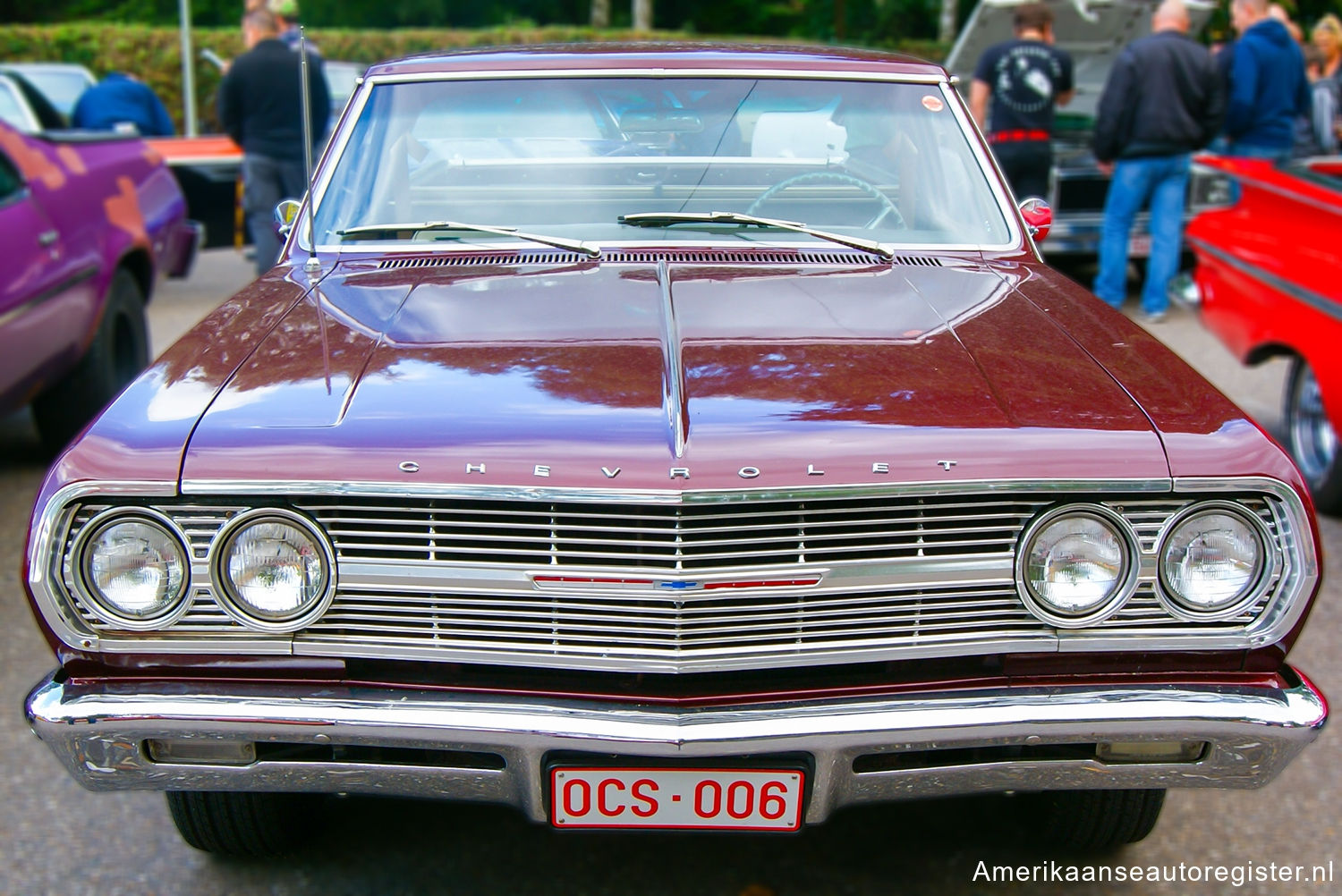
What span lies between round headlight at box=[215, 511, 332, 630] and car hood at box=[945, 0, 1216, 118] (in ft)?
27.8

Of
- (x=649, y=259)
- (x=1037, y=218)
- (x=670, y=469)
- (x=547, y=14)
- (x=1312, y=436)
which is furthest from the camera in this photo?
(x=547, y=14)

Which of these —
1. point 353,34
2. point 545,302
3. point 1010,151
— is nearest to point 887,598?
point 545,302

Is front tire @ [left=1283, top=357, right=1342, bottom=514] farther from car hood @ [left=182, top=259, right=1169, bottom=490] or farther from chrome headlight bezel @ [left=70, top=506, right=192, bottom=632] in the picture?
chrome headlight bezel @ [left=70, top=506, right=192, bottom=632]

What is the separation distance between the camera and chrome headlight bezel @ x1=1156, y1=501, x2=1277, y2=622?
88.0 inches

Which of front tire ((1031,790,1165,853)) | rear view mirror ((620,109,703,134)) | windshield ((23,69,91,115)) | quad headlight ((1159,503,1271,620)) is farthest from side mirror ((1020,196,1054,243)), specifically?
windshield ((23,69,91,115))

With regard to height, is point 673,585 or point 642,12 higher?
point 673,585

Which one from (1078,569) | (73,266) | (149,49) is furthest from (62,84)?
(149,49)

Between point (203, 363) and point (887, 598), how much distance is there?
1386 mm

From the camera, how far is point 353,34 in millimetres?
24688

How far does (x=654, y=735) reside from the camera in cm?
212

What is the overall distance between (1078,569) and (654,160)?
1.62 meters

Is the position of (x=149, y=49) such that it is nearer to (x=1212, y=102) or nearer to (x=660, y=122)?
(x=1212, y=102)

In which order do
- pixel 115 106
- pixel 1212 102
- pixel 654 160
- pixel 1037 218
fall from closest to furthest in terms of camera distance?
pixel 654 160 → pixel 1037 218 → pixel 1212 102 → pixel 115 106

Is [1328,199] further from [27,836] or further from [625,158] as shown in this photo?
[27,836]
